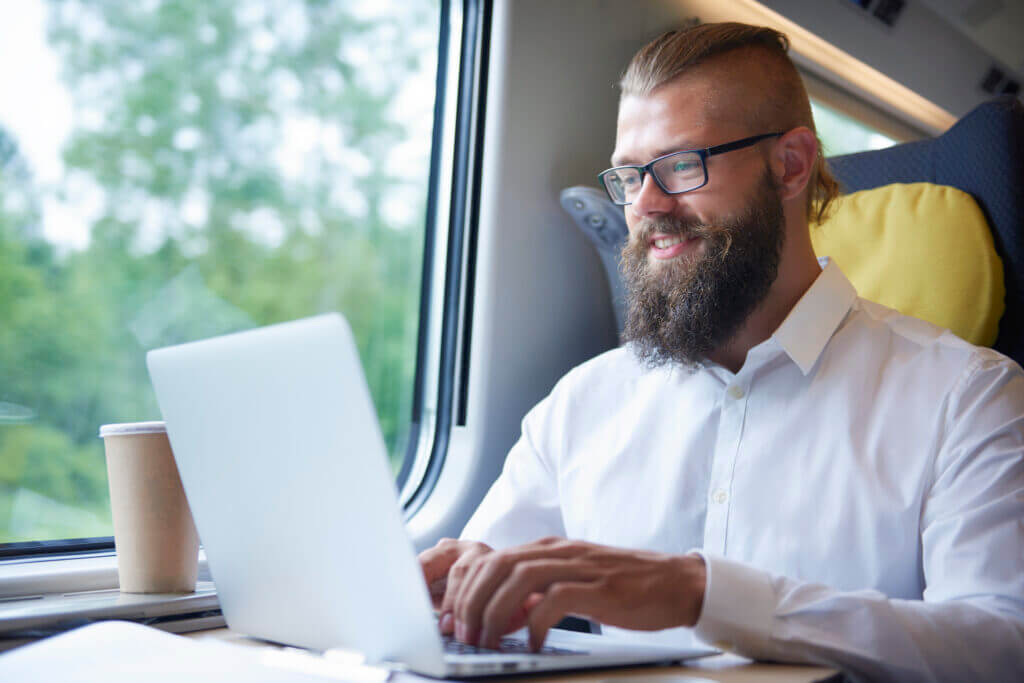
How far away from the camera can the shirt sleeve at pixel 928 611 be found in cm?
69

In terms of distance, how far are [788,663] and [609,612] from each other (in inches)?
6.9

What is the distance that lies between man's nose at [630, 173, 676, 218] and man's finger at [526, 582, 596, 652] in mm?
671

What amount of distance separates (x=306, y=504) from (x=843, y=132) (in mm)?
2362

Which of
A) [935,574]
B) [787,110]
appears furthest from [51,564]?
[787,110]

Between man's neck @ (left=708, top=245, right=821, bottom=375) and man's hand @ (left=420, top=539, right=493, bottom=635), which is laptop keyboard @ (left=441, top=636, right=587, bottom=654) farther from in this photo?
man's neck @ (left=708, top=245, right=821, bottom=375)

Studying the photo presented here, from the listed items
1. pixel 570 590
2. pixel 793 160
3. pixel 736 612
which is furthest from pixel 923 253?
pixel 570 590

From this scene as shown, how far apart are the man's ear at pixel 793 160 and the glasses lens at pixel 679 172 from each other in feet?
0.41

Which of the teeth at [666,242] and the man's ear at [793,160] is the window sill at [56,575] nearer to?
the teeth at [666,242]

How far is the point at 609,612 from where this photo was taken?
2.12ft

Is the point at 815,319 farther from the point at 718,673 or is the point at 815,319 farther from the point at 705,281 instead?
the point at 718,673

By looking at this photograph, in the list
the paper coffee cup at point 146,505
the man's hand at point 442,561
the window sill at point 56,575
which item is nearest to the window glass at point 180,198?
the window sill at point 56,575

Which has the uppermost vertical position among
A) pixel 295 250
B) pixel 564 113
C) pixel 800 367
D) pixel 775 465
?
pixel 564 113

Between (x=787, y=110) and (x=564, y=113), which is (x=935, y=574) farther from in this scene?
(x=564, y=113)

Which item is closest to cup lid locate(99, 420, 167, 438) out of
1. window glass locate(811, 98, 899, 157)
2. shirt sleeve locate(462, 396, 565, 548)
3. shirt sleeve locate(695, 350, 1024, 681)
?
shirt sleeve locate(462, 396, 565, 548)
